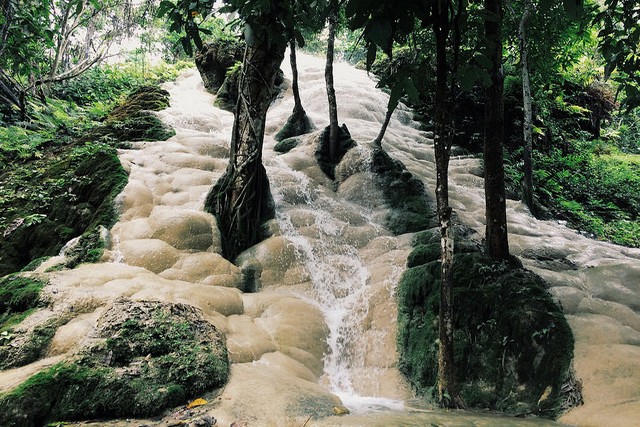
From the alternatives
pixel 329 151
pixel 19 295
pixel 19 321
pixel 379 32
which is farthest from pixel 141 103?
pixel 379 32

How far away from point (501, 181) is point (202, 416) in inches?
144

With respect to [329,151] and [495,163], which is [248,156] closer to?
[329,151]

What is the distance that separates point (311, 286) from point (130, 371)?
9.17 feet

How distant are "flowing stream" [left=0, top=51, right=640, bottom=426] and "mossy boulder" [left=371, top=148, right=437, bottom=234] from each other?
0.71 feet

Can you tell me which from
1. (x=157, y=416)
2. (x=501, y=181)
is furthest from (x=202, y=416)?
(x=501, y=181)

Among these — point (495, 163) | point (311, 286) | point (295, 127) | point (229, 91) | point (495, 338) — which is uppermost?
point (229, 91)

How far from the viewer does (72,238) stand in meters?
5.24

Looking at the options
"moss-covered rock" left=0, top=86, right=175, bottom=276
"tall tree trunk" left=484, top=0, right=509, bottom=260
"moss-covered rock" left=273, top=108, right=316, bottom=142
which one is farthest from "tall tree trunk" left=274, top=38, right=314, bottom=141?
"tall tree trunk" left=484, top=0, right=509, bottom=260

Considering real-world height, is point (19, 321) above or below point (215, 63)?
below

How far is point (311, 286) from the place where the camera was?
5.35m

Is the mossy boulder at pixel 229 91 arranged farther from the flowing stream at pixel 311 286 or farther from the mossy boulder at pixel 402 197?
the mossy boulder at pixel 402 197

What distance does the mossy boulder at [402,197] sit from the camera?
6410 millimetres

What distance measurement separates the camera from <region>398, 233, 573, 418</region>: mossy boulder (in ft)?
11.4

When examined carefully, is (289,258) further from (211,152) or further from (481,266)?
(211,152)
